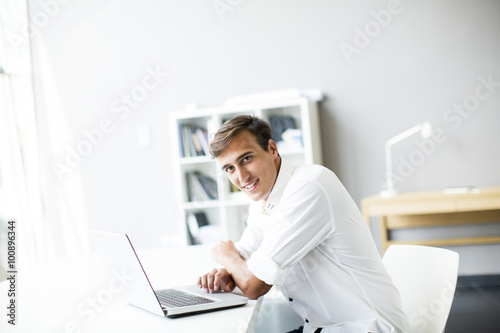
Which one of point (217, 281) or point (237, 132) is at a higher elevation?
point (237, 132)

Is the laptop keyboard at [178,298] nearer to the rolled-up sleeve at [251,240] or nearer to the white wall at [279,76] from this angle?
the rolled-up sleeve at [251,240]

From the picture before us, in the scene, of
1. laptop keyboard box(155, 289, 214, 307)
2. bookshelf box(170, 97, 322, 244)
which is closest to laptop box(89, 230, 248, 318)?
laptop keyboard box(155, 289, 214, 307)

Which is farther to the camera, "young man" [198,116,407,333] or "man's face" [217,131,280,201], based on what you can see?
"man's face" [217,131,280,201]

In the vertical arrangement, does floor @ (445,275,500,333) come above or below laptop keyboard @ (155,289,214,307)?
below

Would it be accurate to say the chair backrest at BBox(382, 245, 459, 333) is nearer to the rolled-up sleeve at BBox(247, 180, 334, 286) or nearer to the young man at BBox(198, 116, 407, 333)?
the young man at BBox(198, 116, 407, 333)

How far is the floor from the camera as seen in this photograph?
2.96 m

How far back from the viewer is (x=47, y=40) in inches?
184

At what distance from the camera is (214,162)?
13.7 ft

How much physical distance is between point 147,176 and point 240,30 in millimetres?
1567

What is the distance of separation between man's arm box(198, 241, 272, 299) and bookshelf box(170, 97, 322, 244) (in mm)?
2135

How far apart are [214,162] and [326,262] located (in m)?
A: 2.74

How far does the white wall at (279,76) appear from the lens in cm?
385

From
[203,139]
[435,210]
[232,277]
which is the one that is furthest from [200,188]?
[232,277]

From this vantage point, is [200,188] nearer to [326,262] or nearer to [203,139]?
[203,139]
